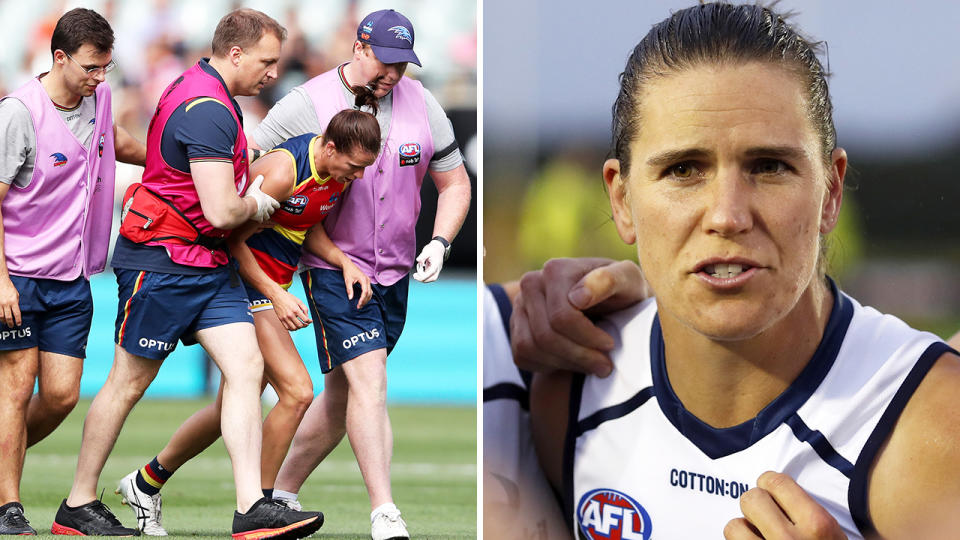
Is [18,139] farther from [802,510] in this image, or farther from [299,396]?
[802,510]

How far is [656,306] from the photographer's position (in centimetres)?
189

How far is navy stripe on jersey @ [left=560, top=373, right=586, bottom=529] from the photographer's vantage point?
1.95 metres

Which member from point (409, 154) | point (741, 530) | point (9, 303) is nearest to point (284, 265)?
point (409, 154)

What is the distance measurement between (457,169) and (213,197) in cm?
66

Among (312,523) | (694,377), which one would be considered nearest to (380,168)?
(312,523)

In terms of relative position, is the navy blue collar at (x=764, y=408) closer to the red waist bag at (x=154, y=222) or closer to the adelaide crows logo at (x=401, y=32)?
the adelaide crows logo at (x=401, y=32)

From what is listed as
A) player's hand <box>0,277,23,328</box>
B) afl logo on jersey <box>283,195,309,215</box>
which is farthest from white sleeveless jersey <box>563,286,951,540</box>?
player's hand <box>0,277,23,328</box>

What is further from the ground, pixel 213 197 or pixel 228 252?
pixel 213 197

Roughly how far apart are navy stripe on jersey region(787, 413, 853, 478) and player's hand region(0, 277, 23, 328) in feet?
6.39

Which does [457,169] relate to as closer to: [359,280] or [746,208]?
[359,280]

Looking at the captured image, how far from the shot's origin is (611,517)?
1864mm

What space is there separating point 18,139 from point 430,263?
3.53 feet

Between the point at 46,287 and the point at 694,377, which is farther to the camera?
the point at 46,287

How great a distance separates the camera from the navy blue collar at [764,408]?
1620mm
